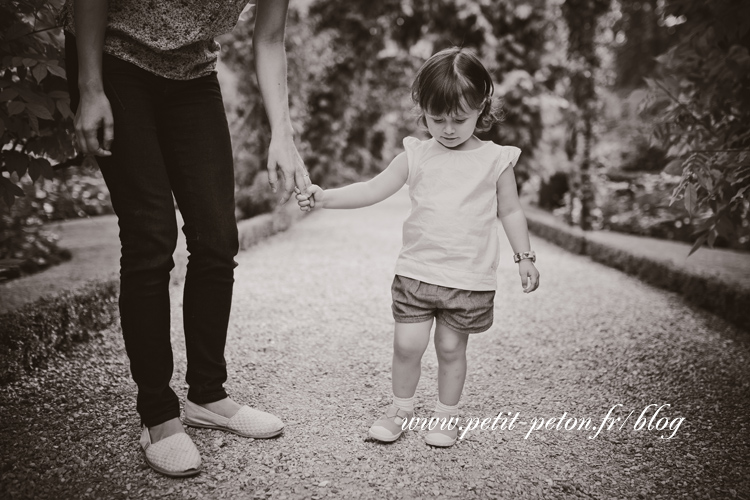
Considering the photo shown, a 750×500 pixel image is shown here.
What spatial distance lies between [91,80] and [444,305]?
1.33 metres

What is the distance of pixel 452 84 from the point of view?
203 centimetres

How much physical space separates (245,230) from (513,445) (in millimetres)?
5012

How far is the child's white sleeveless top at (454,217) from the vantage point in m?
2.09

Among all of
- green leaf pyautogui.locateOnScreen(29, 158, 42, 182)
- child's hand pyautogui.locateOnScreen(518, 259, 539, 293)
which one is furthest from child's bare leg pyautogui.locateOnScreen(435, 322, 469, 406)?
green leaf pyautogui.locateOnScreen(29, 158, 42, 182)

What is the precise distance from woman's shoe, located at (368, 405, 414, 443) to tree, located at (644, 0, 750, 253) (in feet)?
4.78

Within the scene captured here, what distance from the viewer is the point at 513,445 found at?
2123 millimetres

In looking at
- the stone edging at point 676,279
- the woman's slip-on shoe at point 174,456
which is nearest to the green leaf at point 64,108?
the woman's slip-on shoe at point 174,456

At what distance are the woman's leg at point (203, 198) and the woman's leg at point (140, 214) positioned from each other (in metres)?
0.08

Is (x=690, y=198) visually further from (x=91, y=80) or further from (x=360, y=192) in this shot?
(x=91, y=80)

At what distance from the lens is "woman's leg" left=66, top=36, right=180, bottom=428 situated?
1.75 metres

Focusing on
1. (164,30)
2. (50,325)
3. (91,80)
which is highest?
(164,30)

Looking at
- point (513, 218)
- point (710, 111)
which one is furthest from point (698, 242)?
point (513, 218)

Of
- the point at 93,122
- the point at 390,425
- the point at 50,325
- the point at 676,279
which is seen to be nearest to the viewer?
the point at 93,122

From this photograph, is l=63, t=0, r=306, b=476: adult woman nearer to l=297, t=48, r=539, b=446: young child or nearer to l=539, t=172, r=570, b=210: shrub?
l=297, t=48, r=539, b=446: young child
